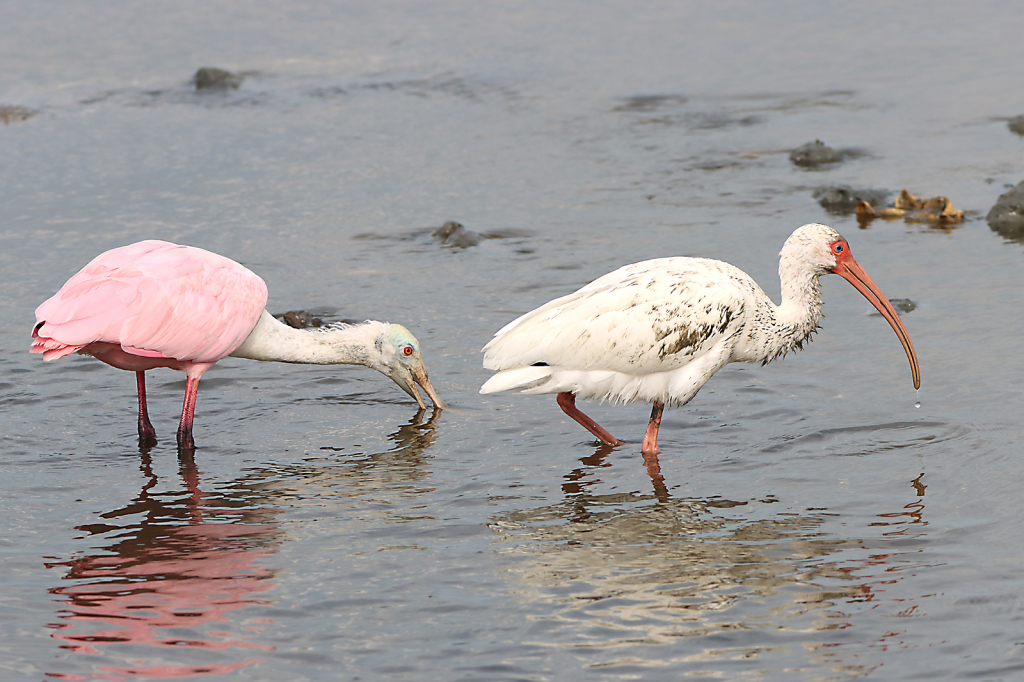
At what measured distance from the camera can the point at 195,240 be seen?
1134 centimetres

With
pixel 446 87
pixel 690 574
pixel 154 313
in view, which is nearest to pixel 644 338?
pixel 690 574

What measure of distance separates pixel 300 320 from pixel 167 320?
6.55 feet

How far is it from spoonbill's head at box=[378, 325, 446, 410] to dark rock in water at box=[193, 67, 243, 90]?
9.47 meters

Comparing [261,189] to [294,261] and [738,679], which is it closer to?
[294,261]

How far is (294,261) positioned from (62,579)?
521 cm

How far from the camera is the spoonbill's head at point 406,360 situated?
8.36 metres

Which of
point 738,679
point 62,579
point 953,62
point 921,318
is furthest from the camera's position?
point 953,62

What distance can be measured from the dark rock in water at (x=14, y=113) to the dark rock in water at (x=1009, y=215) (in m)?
10.5

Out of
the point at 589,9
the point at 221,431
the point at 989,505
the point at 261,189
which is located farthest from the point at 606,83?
the point at 989,505

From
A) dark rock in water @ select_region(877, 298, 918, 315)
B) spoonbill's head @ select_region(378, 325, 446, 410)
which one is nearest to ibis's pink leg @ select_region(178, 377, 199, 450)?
spoonbill's head @ select_region(378, 325, 446, 410)

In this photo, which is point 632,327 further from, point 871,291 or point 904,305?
point 904,305

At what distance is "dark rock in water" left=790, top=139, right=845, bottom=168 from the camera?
516 inches

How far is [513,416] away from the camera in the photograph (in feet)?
26.7

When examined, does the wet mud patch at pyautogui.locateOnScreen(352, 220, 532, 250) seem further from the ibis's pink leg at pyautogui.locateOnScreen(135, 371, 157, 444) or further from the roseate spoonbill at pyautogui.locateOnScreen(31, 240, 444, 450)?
the ibis's pink leg at pyautogui.locateOnScreen(135, 371, 157, 444)
